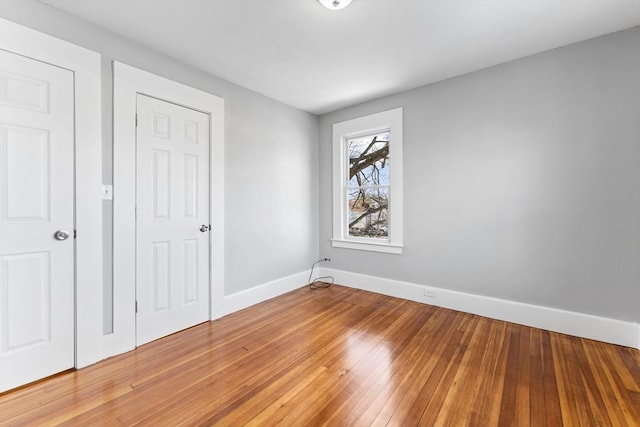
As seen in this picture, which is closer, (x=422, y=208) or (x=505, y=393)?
(x=505, y=393)

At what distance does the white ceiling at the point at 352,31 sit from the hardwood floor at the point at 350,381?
2.58 meters

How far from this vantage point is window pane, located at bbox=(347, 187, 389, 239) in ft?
12.2

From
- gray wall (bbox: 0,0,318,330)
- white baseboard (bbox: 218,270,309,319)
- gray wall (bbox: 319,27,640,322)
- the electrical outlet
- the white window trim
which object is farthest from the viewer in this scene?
the white window trim

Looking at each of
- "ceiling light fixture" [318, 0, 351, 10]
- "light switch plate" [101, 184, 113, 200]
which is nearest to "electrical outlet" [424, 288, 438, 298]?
"ceiling light fixture" [318, 0, 351, 10]

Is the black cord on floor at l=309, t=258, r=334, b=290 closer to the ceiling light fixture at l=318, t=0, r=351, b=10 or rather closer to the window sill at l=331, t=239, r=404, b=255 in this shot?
the window sill at l=331, t=239, r=404, b=255

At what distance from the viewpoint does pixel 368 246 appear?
373cm

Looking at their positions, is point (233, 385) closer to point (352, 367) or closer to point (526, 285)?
point (352, 367)

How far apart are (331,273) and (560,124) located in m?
3.14

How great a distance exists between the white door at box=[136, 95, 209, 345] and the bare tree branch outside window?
6.75ft

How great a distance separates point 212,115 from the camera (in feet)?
9.21

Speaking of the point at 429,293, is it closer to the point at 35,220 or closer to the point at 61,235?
the point at 61,235

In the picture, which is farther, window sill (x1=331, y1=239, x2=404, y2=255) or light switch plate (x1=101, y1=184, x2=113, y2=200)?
window sill (x1=331, y1=239, x2=404, y2=255)

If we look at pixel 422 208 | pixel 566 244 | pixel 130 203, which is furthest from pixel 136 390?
pixel 566 244

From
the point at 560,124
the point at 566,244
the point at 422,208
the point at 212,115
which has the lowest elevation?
the point at 566,244
